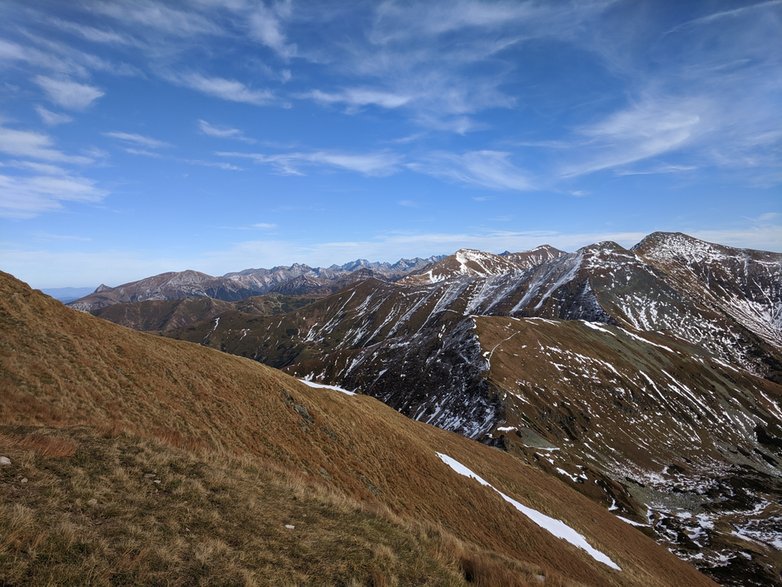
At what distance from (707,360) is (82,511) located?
236 meters

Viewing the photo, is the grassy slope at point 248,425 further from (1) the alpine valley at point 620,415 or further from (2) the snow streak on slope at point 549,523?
(1) the alpine valley at point 620,415

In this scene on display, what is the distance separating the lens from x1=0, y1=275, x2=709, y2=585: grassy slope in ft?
65.2

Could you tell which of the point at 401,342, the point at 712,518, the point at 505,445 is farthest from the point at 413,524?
the point at 401,342

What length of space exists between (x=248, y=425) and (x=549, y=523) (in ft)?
99.0

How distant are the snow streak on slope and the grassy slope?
178 cm

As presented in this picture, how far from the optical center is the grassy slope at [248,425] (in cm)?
1988

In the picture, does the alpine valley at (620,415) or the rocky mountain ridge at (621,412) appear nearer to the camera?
the alpine valley at (620,415)

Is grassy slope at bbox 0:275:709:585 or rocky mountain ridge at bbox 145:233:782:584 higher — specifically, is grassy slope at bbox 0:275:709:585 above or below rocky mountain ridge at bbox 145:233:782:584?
above

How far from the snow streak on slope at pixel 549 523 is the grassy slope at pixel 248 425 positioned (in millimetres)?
1776

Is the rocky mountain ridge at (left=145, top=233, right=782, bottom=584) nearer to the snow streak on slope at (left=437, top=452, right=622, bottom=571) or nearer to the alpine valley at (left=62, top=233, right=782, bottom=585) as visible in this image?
the alpine valley at (left=62, top=233, right=782, bottom=585)

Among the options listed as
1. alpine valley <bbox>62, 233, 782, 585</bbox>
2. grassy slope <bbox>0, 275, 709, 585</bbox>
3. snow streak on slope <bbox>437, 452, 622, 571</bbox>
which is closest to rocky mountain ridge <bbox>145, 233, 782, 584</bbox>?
alpine valley <bbox>62, 233, 782, 585</bbox>

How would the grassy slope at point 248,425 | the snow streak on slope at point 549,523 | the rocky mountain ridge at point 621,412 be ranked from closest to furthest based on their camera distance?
the grassy slope at point 248,425, the snow streak on slope at point 549,523, the rocky mountain ridge at point 621,412

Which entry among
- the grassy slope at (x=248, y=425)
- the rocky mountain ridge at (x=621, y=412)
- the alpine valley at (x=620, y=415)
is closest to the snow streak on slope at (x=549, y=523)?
the grassy slope at (x=248, y=425)

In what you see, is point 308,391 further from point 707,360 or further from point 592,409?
point 707,360
